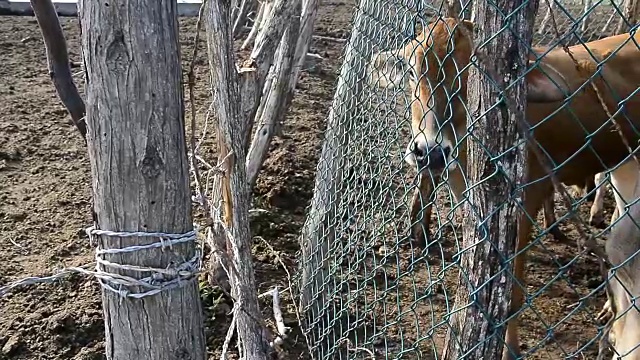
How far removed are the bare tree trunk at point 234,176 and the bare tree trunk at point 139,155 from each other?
0.56 metres

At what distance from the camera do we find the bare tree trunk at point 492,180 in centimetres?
164

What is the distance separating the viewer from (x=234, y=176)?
2.50 metres

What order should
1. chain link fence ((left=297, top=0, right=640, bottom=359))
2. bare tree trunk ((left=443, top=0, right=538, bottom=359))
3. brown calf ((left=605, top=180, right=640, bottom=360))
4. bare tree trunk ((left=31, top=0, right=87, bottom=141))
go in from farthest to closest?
1. chain link fence ((left=297, top=0, right=640, bottom=359))
2. bare tree trunk ((left=31, top=0, right=87, bottom=141))
3. brown calf ((left=605, top=180, right=640, bottom=360))
4. bare tree trunk ((left=443, top=0, right=538, bottom=359))

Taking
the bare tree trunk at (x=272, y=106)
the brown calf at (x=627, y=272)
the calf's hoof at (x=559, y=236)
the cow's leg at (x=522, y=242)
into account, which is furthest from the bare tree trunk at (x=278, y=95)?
the calf's hoof at (x=559, y=236)

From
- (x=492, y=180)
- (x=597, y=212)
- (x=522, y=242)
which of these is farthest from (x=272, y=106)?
(x=597, y=212)

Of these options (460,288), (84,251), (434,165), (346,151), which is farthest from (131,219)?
(84,251)

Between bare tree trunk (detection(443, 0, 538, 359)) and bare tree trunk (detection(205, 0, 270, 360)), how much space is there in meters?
0.89

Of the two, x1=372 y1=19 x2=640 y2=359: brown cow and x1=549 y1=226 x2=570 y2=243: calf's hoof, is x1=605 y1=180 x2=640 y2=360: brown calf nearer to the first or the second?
x1=372 y1=19 x2=640 y2=359: brown cow

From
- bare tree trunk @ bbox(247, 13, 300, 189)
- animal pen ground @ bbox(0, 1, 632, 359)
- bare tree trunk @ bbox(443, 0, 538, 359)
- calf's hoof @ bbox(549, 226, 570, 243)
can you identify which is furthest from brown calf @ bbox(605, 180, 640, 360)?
calf's hoof @ bbox(549, 226, 570, 243)

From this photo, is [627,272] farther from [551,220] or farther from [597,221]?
[597,221]

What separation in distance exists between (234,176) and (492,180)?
105cm

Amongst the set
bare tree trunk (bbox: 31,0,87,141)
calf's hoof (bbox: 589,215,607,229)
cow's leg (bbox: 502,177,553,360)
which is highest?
bare tree trunk (bbox: 31,0,87,141)

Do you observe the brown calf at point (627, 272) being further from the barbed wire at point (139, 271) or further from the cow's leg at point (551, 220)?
the cow's leg at point (551, 220)

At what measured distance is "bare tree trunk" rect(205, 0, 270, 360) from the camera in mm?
2377
